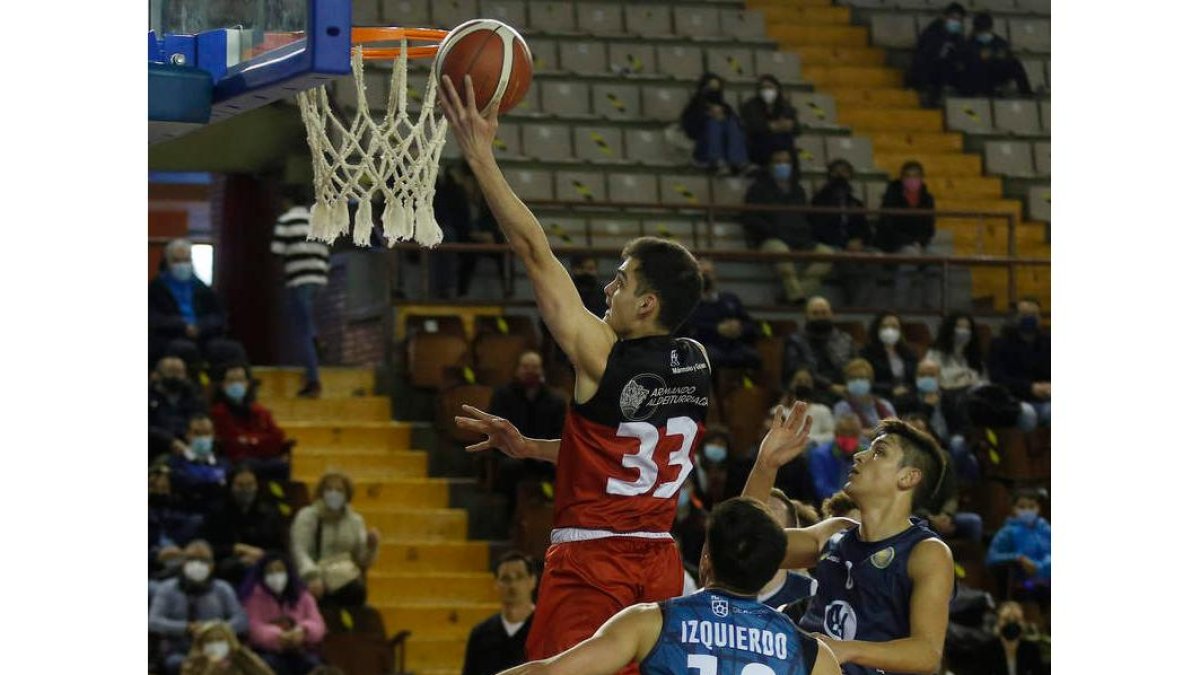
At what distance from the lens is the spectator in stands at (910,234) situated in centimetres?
1461

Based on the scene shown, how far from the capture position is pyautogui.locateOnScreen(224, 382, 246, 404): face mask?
37.3ft

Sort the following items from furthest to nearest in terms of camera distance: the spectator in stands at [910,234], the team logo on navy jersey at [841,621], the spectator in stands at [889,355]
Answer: the spectator in stands at [910,234] < the spectator in stands at [889,355] < the team logo on navy jersey at [841,621]

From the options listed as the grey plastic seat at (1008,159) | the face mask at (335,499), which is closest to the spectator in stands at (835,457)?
the face mask at (335,499)

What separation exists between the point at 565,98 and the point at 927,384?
14.3 feet

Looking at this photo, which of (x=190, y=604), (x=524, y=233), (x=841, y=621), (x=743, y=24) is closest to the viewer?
(x=524, y=233)

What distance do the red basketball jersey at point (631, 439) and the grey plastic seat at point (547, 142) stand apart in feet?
31.7

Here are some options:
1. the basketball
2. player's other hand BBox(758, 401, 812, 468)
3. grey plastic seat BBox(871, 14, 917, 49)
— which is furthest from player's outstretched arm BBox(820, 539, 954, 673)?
grey plastic seat BBox(871, 14, 917, 49)

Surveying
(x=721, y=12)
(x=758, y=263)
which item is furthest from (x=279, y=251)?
(x=721, y=12)

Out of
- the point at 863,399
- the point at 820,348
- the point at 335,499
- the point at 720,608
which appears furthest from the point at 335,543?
the point at 720,608

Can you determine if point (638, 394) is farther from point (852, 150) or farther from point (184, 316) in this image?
point (852, 150)

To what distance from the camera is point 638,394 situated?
5.12 metres

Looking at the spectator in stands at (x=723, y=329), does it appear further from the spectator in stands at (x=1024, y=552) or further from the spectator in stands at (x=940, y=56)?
the spectator in stands at (x=940, y=56)
